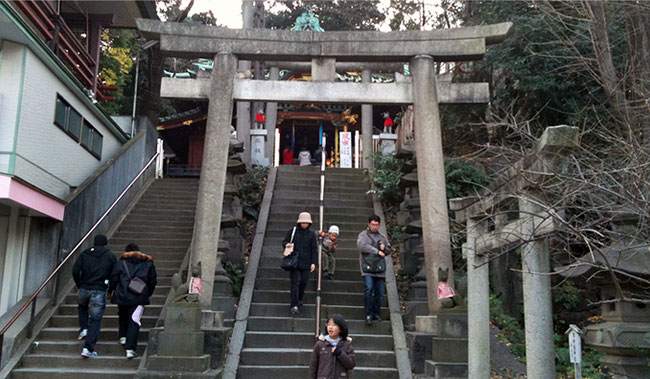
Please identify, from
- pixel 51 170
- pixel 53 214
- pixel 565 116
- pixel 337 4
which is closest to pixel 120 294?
pixel 53 214

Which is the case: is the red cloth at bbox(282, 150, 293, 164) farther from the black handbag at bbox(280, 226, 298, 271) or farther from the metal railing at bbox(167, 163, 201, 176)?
the black handbag at bbox(280, 226, 298, 271)

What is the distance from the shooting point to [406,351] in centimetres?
852

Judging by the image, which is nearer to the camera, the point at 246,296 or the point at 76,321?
the point at 76,321

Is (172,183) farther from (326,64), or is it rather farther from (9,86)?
(326,64)

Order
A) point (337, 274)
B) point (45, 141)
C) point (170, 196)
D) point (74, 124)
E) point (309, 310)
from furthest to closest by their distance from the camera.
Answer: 1. point (170, 196)
2. point (74, 124)
3. point (337, 274)
4. point (45, 141)
5. point (309, 310)

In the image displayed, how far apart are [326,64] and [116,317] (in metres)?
5.68

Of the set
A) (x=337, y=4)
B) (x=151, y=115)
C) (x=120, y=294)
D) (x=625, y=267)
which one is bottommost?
(x=120, y=294)

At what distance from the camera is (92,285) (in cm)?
836

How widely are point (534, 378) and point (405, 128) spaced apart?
771 cm

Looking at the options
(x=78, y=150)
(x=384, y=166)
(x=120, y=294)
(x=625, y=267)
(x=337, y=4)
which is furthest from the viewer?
(x=337, y=4)

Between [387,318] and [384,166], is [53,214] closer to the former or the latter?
[387,318]

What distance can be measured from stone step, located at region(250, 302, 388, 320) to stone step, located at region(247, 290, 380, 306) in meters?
0.28

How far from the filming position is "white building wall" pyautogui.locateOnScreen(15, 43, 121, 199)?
9.34m

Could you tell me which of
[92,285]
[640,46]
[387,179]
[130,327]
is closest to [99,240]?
[92,285]
